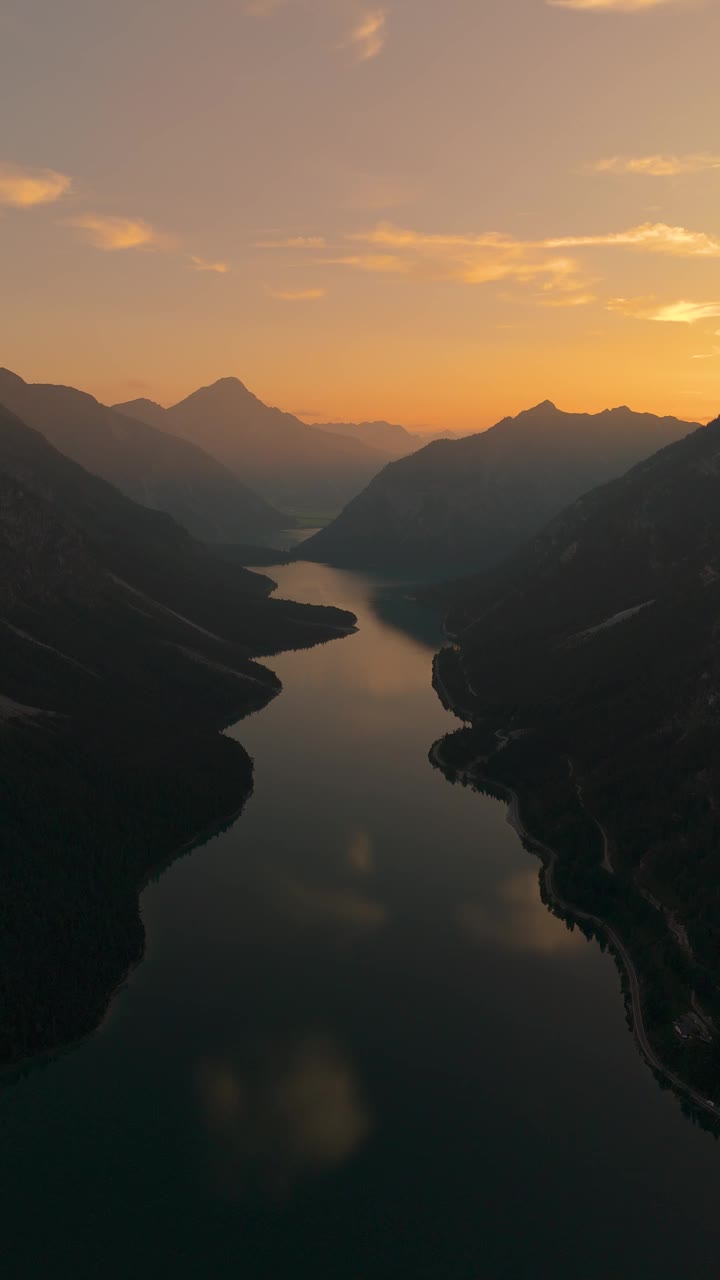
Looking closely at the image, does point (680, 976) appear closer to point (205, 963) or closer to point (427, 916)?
point (427, 916)

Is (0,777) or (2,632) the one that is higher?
(2,632)

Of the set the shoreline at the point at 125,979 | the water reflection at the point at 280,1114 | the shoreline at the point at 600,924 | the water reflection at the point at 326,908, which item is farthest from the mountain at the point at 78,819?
the shoreline at the point at 600,924

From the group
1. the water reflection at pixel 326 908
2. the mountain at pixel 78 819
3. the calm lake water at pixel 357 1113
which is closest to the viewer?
the calm lake water at pixel 357 1113

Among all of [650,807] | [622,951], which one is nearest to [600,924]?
[622,951]

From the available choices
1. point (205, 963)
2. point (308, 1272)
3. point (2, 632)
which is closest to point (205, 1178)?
point (308, 1272)

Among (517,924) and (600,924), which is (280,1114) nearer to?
(517,924)

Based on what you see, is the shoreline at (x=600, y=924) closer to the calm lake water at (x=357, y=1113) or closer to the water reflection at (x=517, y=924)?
the calm lake water at (x=357, y=1113)
